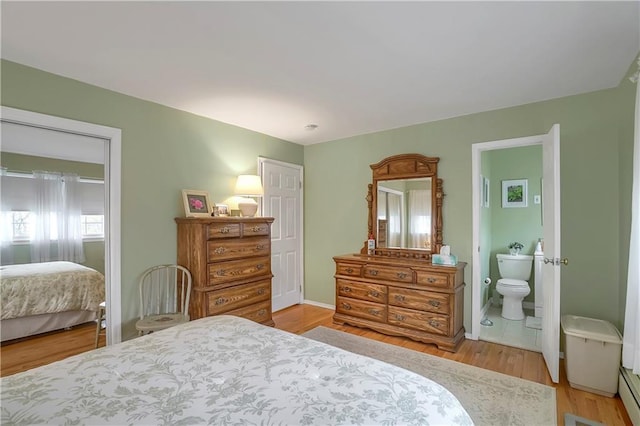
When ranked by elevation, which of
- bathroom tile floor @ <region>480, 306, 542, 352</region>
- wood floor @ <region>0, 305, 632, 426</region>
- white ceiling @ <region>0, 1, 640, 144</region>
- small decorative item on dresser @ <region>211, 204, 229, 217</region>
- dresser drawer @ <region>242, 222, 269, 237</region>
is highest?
white ceiling @ <region>0, 1, 640, 144</region>

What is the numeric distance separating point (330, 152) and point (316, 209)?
0.87 meters

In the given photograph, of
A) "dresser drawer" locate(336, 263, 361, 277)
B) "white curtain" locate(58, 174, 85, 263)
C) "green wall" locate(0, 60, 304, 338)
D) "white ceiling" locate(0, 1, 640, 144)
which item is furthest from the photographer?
"dresser drawer" locate(336, 263, 361, 277)

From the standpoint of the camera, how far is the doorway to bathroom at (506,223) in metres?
3.29

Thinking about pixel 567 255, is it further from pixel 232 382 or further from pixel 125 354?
pixel 125 354

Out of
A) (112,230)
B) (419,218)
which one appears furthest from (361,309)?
(112,230)

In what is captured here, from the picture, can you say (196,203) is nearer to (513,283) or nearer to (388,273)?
(388,273)

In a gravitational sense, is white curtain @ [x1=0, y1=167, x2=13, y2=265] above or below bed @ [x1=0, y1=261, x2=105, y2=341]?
above

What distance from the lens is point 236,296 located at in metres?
3.18

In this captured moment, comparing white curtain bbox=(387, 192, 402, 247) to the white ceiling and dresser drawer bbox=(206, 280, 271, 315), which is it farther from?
dresser drawer bbox=(206, 280, 271, 315)

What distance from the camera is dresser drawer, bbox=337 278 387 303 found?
11.3 ft

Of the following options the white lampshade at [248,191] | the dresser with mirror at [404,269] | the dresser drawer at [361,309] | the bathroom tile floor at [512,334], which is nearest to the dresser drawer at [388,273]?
the dresser with mirror at [404,269]

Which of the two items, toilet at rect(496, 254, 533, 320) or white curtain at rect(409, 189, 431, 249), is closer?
white curtain at rect(409, 189, 431, 249)

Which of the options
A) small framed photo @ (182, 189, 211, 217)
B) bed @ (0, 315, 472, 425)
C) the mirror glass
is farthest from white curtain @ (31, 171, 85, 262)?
the mirror glass

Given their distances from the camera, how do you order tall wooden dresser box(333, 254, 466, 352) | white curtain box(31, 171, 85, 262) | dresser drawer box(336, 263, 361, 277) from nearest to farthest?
1. white curtain box(31, 171, 85, 262)
2. tall wooden dresser box(333, 254, 466, 352)
3. dresser drawer box(336, 263, 361, 277)
